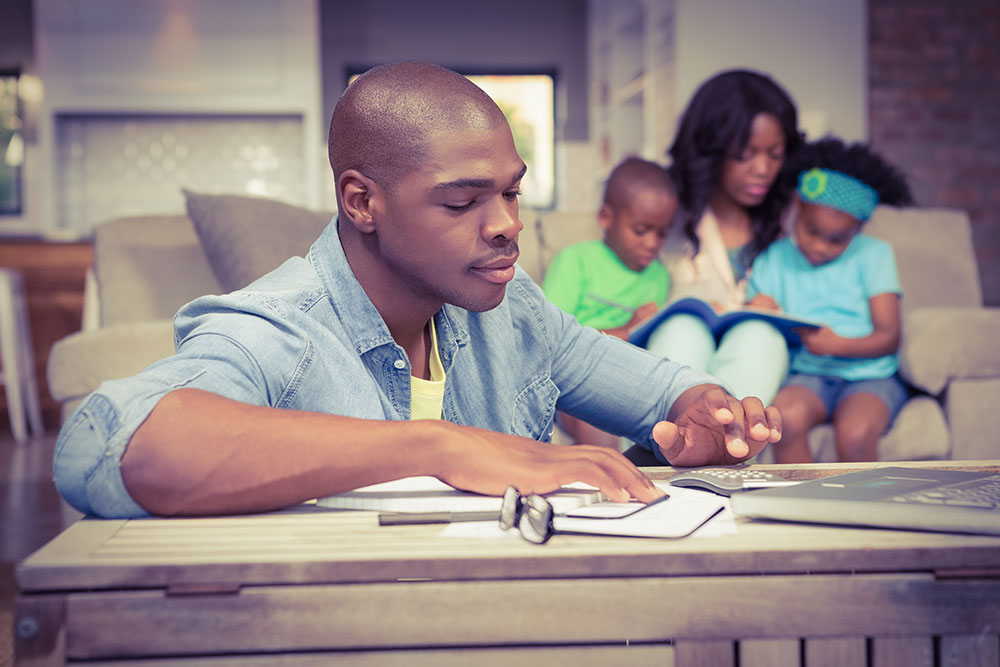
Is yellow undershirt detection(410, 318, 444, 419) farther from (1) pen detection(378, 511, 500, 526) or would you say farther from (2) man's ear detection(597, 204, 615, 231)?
(2) man's ear detection(597, 204, 615, 231)

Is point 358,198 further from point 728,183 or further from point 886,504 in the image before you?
point 728,183

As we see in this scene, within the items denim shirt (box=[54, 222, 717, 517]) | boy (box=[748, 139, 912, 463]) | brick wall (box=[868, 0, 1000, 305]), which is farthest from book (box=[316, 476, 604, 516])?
brick wall (box=[868, 0, 1000, 305])

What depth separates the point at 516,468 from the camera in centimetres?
75

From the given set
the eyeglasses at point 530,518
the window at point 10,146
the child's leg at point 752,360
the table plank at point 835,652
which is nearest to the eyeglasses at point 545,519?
the eyeglasses at point 530,518

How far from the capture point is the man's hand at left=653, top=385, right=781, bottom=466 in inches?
38.5

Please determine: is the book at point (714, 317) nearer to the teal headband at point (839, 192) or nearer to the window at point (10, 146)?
the teal headband at point (839, 192)

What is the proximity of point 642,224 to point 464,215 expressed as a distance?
139 centimetres

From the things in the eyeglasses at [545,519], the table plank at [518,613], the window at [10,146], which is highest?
the window at [10,146]

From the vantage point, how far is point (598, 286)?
223cm

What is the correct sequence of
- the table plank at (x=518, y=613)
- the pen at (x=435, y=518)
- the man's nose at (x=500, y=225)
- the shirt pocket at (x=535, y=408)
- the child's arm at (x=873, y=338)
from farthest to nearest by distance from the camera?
the child's arm at (x=873, y=338), the shirt pocket at (x=535, y=408), the man's nose at (x=500, y=225), the pen at (x=435, y=518), the table plank at (x=518, y=613)

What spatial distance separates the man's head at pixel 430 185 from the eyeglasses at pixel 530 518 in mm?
333

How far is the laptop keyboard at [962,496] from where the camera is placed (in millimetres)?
663

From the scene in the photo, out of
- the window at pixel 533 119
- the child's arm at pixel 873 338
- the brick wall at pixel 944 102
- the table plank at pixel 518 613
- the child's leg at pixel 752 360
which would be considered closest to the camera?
the table plank at pixel 518 613

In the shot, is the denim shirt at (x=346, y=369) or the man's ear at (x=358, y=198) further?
the man's ear at (x=358, y=198)
